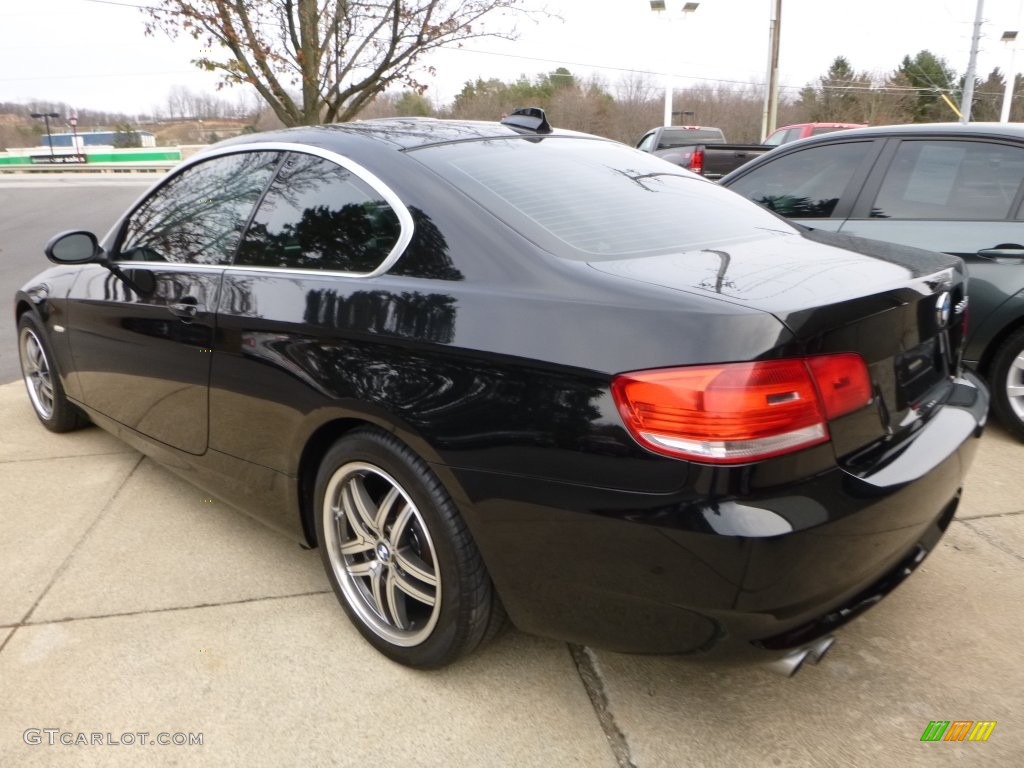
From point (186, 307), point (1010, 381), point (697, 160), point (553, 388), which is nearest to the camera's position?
point (553, 388)

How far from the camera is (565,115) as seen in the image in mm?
58656

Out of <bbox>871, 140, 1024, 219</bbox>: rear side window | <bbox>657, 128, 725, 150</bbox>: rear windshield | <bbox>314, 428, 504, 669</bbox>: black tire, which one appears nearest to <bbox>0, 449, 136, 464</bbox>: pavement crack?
<bbox>314, 428, 504, 669</bbox>: black tire

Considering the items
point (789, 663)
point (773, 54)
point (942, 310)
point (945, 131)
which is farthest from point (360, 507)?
point (773, 54)

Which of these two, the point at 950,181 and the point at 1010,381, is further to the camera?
the point at 950,181

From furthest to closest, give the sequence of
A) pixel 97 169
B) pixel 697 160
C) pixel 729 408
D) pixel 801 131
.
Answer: pixel 97 169
pixel 801 131
pixel 697 160
pixel 729 408

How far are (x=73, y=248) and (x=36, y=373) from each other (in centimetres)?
155

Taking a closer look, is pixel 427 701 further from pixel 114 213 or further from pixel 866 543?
pixel 114 213

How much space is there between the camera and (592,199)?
8.21 feet

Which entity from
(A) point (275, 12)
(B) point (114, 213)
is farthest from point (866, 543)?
(B) point (114, 213)

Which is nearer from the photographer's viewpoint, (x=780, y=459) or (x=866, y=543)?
(x=780, y=459)

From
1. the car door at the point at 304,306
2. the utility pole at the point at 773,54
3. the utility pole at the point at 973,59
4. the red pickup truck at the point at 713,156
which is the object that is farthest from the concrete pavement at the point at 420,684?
the utility pole at the point at 973,59

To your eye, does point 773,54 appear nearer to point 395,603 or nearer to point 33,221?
point 33,221

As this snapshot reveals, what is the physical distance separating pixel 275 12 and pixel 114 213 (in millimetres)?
12163

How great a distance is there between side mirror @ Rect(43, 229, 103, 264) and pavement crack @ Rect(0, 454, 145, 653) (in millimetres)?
1064
